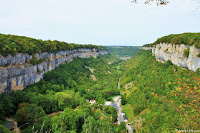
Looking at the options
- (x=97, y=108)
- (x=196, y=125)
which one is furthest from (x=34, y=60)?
(x=196, y=125)

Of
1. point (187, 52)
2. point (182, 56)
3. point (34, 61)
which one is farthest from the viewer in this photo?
point (34, 61)

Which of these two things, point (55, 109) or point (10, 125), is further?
point (55, 109)

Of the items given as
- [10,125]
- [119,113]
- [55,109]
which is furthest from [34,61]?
[119,113]

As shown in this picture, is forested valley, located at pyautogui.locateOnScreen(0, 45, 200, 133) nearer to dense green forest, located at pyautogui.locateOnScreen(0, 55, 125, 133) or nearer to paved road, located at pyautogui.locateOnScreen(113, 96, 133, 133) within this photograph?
dense green forest, located at pyautogui.locateOnScreen(0, 55, 125, 133)

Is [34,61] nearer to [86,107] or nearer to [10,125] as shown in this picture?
[86,107]

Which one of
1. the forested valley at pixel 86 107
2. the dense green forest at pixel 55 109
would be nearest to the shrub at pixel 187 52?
the forested valley at pixel 86 107

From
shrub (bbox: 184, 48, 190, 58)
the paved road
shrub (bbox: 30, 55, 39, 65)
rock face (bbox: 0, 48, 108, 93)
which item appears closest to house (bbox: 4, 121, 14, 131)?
rock face (bbox: 0, 48, 108, 93)

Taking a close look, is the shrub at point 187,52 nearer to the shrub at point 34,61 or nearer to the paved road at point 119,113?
the paved road at point 119,113

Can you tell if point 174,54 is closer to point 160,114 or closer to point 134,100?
point 134,100
